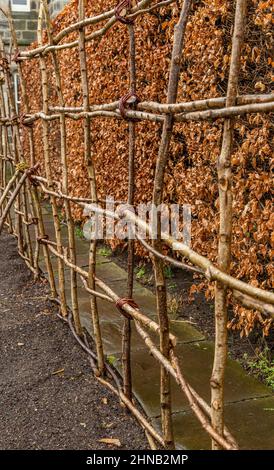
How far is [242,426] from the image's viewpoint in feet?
8.14

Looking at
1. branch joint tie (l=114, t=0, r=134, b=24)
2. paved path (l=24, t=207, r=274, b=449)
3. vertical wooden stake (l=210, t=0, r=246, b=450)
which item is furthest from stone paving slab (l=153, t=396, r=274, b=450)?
branch joint tie (l=114, t=0, r=134, b=24)

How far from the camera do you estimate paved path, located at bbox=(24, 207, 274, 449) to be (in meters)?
2.41

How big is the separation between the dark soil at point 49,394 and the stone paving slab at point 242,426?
190 millimetres

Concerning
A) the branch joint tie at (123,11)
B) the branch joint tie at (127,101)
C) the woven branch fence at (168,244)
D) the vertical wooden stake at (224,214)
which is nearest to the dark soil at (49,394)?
the woven branch fence at (168,244)

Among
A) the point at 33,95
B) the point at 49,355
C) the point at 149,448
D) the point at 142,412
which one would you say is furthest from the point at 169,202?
the point at 33,95

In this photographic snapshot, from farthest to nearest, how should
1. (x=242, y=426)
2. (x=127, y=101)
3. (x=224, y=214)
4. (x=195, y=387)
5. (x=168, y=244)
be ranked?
(x=195, y=387)
(x=242, y=426)
(x=127, y=101)
(x=168, y=244)
(x=224, y=214)

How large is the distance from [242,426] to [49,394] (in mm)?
1024

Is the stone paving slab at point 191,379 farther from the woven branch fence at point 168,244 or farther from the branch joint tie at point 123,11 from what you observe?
the branch joint tie at point 123,11

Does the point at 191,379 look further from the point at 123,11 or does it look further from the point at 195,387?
the point at 123,11

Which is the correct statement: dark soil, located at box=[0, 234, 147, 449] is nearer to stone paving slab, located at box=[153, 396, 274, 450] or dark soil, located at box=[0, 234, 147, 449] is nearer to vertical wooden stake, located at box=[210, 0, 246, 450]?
stone paving slab, located at box=[153, 396, 274, 450]

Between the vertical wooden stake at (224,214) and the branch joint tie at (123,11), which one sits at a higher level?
the branch joint tie at (123,11)

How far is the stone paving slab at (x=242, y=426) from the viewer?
7.67 feet

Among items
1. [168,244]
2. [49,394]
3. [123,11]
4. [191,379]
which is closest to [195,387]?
[191,379]

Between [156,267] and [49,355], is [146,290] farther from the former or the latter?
[156,267]
